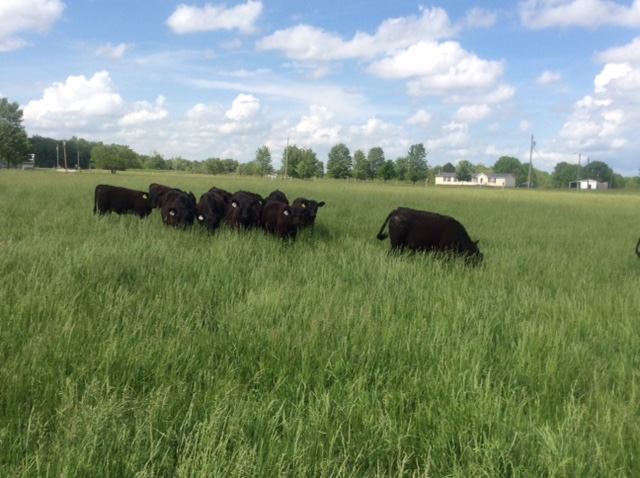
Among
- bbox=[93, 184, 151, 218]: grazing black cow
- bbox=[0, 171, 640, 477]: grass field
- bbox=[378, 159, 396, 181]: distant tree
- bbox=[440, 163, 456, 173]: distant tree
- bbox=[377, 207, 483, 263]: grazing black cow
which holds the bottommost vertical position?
bbox=[0, 171, 640, 477]: grass field

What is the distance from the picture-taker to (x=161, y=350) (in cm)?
320

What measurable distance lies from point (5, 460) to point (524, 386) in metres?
3.02

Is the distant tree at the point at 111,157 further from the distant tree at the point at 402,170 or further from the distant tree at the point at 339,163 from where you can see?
the distant tree at the point at 402,170

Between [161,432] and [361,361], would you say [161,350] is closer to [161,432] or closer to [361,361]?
[161,432]

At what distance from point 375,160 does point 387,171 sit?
306 inches

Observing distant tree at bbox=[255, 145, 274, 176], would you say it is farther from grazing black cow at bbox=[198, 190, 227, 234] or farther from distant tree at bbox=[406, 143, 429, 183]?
grazing black cow at bbox=[198, 190, 227, 234]

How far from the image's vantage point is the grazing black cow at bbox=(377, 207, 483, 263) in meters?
8.05

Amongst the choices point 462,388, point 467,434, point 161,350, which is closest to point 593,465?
point 467,434

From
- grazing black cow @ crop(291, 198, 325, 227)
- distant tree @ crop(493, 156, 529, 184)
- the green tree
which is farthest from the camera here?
distant tree @ crop(493, 156, 529, 184)

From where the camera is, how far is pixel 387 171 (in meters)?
90.7

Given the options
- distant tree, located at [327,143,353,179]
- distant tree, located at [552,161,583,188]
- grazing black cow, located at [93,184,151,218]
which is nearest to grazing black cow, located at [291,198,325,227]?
grazing black cow, located at [93,184,151,218]

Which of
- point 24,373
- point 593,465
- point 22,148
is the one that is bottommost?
point 593,465

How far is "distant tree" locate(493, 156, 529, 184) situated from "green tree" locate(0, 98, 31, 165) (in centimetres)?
13563

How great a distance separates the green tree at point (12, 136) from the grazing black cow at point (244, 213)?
7996cm
